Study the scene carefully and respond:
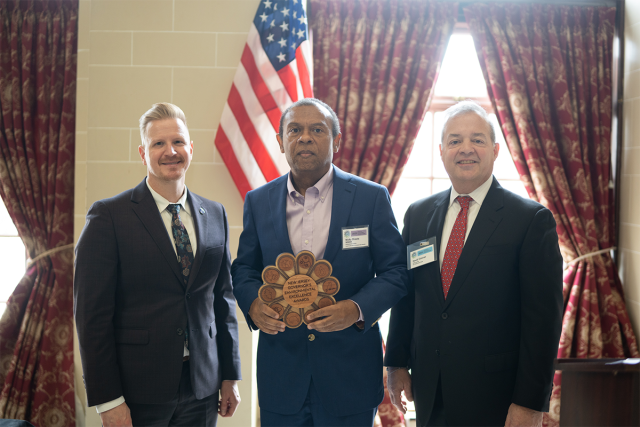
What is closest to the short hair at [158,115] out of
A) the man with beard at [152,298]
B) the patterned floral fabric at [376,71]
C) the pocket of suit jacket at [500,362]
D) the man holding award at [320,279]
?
the man with beard at [152,298]

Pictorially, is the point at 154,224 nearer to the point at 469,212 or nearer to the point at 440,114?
the point at 469,212

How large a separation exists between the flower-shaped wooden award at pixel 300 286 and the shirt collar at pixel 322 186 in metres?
0.28

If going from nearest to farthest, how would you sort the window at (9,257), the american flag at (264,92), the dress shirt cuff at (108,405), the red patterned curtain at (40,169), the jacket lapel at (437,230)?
the dress shirt cuff at (108,405), the jacket lapel at (437,230), the american flag at (264,92), the red patterned curtain at (40,169), the window at (9,257)

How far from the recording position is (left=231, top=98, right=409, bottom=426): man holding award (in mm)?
1545

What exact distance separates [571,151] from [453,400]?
2214 mm

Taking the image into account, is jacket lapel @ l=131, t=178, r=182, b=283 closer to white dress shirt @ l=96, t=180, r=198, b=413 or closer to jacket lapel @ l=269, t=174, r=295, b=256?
white dress shirt @ l=96, t=180, r=198, b=413

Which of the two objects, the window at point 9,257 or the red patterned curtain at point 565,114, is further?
the window at point 9,257

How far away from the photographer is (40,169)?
2.97 meters

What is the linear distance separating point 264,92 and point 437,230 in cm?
146

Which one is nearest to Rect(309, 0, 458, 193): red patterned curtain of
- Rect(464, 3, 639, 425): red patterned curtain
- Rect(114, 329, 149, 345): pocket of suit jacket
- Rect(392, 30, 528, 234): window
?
Rect(392, 30, 528, 234): window

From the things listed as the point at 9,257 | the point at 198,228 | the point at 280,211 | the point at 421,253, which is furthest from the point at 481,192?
the point at 9,257

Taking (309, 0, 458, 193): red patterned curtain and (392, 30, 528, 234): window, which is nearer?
(309, 0, 458, 193): red patterned curtain

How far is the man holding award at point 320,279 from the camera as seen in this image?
5.07 feet

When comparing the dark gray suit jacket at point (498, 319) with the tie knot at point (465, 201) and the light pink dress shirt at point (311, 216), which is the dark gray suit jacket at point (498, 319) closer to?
the tie knot at point (465, 201)
